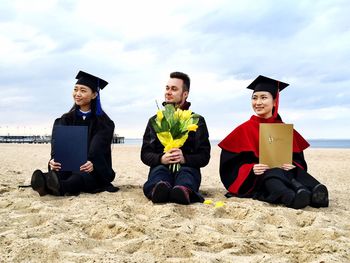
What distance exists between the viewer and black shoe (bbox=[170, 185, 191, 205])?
4.20 metres

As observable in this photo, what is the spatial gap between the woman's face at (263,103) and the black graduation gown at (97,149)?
→ 1951 mm

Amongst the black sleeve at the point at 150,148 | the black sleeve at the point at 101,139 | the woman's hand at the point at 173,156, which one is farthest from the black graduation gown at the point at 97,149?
the woman's hand at the point at 173,156

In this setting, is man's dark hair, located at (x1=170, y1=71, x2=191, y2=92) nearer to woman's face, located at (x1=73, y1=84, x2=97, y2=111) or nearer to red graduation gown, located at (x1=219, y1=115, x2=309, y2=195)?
red graduation gown, located at (x1=219, y1=115, x2=309, y2=195)

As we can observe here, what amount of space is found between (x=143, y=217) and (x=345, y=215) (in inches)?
82.2

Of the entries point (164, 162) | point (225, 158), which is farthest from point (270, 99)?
point (164, 162)

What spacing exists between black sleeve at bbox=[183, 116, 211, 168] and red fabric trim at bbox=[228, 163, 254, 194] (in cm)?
42

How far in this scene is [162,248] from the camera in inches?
109

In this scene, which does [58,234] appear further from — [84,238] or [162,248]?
[162,248]

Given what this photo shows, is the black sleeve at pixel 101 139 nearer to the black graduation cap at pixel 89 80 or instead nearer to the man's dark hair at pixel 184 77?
the black graduation cap at pixel 89 80

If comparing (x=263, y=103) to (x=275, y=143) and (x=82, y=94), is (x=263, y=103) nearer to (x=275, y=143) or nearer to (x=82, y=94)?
(x=275, y=143)

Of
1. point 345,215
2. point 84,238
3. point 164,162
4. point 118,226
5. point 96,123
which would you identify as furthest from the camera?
point 96,123

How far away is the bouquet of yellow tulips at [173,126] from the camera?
474 cm

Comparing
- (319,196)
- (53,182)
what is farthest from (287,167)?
(53,182)

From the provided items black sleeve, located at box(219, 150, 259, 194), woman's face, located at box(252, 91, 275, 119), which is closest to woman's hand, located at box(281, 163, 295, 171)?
black sleeve, located at box(219, 150, 259, 194)
